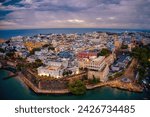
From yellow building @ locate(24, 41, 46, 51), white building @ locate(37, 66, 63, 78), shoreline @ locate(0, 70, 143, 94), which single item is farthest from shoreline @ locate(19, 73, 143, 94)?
yellow building @ locate(24, 41, 46, 51)

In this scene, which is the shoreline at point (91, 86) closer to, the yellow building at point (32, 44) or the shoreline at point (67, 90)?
the shoreline at point (67, 90)

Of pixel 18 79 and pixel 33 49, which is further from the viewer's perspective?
pixel 33 49

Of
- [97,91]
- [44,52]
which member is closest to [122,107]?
[97,91]

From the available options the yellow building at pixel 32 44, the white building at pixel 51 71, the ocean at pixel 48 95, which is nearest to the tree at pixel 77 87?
the ocean at pixel 48 95

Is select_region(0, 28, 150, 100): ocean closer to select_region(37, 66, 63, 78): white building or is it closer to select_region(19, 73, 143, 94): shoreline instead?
select_region(19, 73, 143, 94): shoreline

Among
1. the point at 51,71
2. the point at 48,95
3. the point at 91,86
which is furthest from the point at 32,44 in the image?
the point at 91,86

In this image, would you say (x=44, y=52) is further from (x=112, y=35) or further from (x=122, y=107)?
(x=122, y=107)

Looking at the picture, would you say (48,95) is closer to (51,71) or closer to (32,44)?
(51,71)
